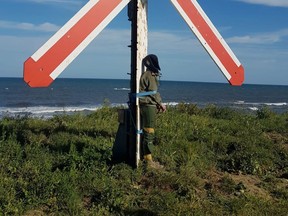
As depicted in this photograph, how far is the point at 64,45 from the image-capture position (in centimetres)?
409

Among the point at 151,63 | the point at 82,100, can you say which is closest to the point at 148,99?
the point at 151,63

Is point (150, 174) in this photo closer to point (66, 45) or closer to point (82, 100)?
point (66, 45)

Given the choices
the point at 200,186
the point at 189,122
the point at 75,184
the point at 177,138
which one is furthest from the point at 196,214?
the point at 189,122

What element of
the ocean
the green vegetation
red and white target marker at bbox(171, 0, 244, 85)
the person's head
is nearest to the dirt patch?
the green vegetation

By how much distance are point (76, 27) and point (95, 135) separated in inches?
153

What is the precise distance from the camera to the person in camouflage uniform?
19.4 feet

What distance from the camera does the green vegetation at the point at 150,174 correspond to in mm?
4957

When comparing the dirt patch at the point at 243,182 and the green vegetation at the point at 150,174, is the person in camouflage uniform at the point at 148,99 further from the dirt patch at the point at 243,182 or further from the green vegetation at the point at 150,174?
the dirt patch at the point at 243,182

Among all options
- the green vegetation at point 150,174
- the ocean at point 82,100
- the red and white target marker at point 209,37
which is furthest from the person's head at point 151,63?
the ocean at point 82,100

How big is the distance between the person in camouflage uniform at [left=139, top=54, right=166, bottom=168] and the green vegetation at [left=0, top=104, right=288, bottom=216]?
1.41 ft

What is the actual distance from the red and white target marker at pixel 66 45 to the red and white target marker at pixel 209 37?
1.05 meters

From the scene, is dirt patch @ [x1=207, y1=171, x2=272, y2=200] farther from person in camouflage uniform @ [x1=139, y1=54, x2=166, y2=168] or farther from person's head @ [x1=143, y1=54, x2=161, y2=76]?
person's head @ [x1=143, y1=54, x2=161, y2=76]

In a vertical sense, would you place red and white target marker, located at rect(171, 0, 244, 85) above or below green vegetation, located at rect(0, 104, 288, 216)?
above

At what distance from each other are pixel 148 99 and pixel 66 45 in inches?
82.1
